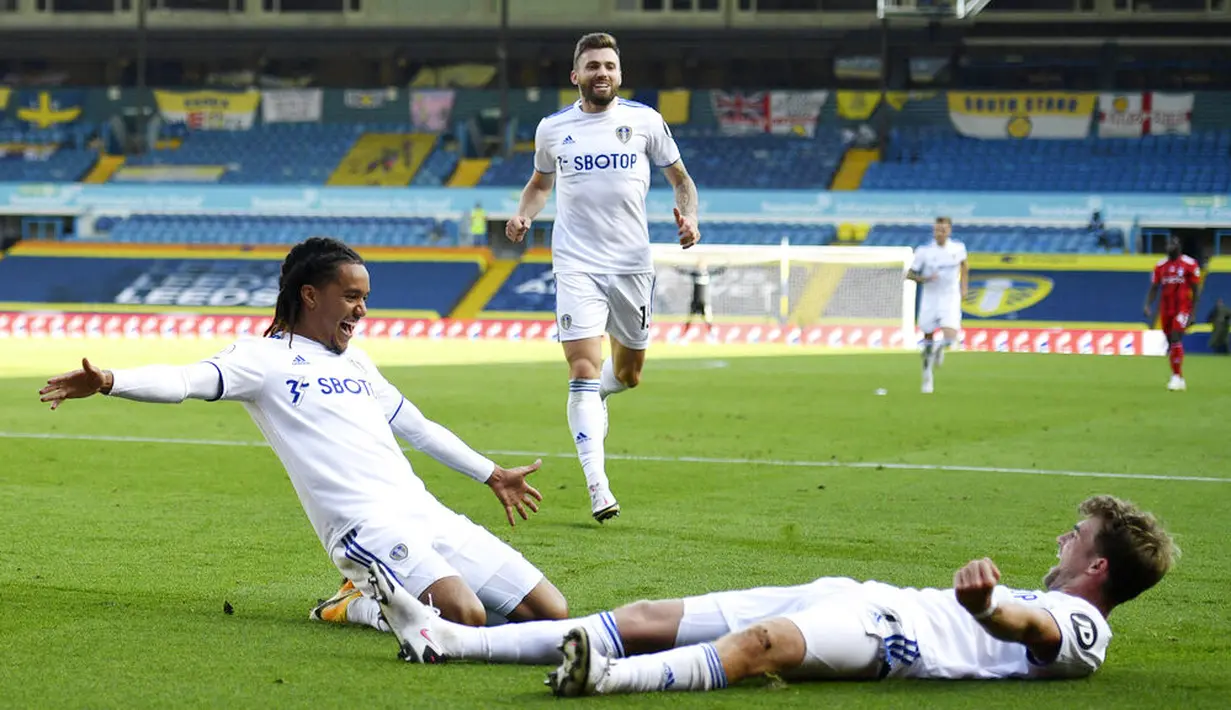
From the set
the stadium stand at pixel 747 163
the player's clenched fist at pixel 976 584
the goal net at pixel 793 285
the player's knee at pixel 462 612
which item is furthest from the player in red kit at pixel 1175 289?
the stadium stand at pixel 747 163

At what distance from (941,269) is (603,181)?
519 inches

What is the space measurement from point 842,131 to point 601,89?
1437 inches

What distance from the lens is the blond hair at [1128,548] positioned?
16.3ft

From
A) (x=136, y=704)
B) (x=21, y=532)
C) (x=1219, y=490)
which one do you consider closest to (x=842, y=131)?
(x=1219, y=490)

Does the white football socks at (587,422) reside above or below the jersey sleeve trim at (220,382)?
below

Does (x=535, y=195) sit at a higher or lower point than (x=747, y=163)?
higher

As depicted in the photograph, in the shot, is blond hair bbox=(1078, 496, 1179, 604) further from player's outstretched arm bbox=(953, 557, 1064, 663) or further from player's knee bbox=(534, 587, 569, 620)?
player's knee bbox=(534, 587, 569, 620)

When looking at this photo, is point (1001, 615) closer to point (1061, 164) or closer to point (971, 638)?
point (971, 638)

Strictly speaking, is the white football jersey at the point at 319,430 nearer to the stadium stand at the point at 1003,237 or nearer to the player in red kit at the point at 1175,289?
the player in red kit at the point at 1175,289

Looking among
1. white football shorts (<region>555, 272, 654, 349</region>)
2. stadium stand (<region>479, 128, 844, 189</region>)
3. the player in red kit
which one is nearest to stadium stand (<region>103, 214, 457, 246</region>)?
stadium stand (<region>479, 128, 844, 189</region>)

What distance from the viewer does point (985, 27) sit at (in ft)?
148

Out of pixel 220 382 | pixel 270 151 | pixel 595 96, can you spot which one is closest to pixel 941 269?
pixel 595 96

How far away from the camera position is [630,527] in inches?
346

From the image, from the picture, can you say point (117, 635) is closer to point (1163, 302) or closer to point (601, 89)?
point (601, 89)
